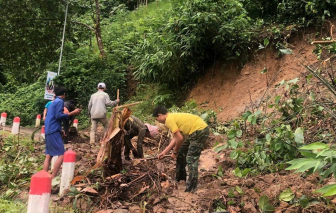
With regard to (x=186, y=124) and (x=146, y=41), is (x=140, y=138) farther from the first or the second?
(x=146, y=41)

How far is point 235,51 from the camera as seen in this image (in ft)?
32.7

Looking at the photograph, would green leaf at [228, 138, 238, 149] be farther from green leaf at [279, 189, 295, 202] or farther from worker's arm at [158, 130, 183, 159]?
green leaf at [279, 189, 295, 202]

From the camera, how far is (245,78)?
32.2ft

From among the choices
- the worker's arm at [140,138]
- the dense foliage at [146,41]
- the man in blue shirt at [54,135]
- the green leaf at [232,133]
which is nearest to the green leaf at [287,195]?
the green leaf at [232,133]

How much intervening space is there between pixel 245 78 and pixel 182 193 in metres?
6.28

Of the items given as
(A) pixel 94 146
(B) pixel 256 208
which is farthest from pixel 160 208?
(A) pixel 94 146

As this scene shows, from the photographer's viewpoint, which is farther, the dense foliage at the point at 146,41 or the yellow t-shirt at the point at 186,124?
the dense foliage at the point at 146,41

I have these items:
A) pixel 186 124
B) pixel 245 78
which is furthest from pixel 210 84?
pixel 186 124

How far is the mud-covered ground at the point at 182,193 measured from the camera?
365 centimetres

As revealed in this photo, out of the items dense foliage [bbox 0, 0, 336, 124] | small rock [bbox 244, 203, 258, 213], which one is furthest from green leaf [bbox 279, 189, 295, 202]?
dense foliage [bbox 0, 0, 336, 124]

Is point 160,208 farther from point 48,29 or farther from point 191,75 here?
point 48,29

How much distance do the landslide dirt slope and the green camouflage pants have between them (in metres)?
3.94

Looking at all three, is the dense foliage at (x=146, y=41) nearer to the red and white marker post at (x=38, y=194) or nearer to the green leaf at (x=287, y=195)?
the green leaf at (x=287, y=195)

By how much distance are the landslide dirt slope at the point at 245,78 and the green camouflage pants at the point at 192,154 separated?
155 inches
